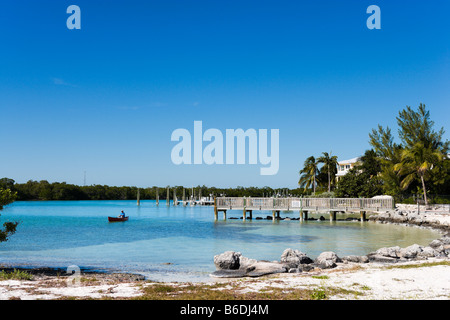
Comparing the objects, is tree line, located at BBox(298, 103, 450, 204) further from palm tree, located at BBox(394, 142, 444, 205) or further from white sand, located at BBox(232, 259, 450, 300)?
white sand, located at BBox(232, 259, 450, 300)

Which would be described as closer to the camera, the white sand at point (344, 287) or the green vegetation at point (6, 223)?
the white sand at point (344, 287)

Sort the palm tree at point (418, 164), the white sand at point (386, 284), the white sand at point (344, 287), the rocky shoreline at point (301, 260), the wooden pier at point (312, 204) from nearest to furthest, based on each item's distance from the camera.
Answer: the white sand at point (386, 284) → the white sand at point (344, 287) → the rocky shoreline at point (301, 260) → the wooden pier at point (312, 204) → the palm tree at point (418, 164)

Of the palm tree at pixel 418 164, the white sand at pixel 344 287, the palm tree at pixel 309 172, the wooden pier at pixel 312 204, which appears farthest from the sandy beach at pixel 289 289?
the palm tree at pixel 309 172

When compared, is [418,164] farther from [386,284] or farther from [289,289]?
[289,289]

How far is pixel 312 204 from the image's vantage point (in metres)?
47.2

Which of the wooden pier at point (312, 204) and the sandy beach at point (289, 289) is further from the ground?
the wooden pier at point (312, 204)

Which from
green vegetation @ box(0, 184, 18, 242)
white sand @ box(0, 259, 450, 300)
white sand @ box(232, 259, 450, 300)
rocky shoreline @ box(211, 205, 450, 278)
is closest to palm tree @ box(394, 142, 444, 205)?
rocky shoreline @ box(211, 205, 450, 278)

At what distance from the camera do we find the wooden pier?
44594 millimetres

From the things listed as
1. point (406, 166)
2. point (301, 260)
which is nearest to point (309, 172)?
point (406, 166)

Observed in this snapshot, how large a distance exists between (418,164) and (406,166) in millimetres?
2077

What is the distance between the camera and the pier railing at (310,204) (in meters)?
44.6

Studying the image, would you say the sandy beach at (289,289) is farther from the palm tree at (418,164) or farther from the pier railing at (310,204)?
the palm tree at (418,164)

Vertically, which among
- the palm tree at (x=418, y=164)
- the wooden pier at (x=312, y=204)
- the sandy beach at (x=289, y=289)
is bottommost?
the sandy beach at (x=289, y=289)

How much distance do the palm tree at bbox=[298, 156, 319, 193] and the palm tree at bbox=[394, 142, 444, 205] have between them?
31143mm
